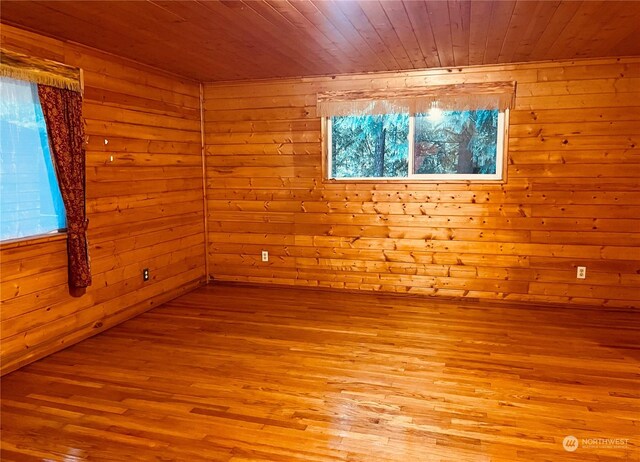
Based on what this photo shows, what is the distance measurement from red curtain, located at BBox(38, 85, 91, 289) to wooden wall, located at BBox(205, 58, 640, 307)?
6.10 feet

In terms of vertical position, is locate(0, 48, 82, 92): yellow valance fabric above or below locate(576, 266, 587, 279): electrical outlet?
above

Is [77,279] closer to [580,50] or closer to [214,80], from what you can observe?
[214,80]

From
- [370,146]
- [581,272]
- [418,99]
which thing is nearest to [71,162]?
[370,146]

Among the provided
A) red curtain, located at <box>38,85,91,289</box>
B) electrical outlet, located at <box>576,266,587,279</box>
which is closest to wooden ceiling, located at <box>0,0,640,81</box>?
red curtain, located at <box>38,85,91,289</box>

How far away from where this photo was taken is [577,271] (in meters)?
4.34

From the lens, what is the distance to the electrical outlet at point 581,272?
14.2 ft

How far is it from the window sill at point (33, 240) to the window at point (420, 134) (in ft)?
8.38

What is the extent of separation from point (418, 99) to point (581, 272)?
2.19 metres

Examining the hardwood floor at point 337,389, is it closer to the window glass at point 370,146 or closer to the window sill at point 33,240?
the window sill at point 33,240

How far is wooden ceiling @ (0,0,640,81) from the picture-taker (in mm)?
2707

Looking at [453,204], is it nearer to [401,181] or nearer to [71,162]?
[401,181]

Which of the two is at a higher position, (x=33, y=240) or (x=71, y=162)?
(x=71, y=162)

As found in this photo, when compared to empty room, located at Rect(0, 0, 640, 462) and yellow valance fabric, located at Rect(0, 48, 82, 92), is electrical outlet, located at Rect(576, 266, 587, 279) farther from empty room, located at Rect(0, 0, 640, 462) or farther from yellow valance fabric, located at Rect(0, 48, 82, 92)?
yellow valance fabric, located at Rect(0, 48, 82, 92)

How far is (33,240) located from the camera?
319cm
